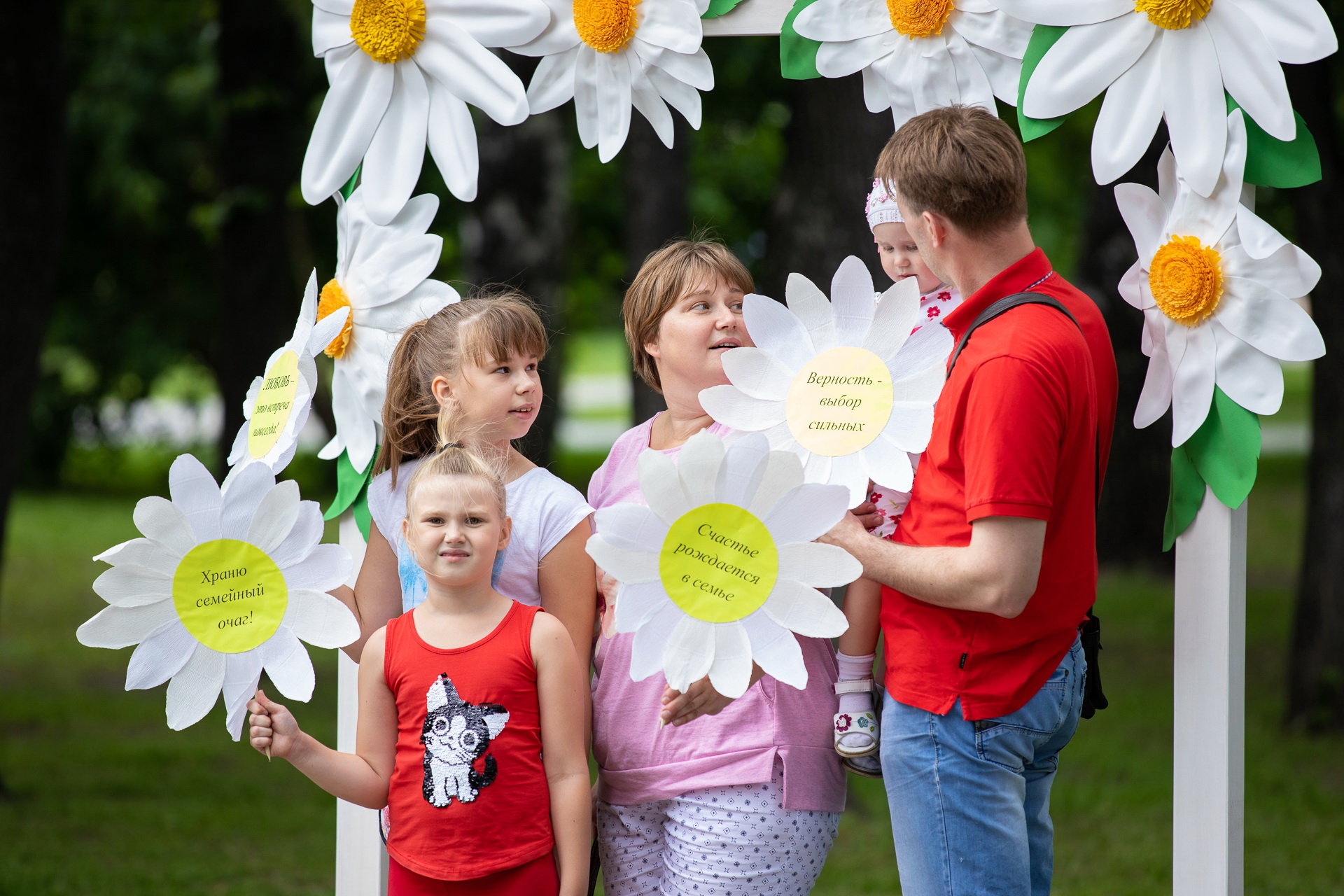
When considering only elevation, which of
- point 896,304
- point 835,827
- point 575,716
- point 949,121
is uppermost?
point 949,121

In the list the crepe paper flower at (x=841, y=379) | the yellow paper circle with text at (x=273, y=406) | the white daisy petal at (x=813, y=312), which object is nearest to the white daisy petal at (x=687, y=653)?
the crepe paper flower at (x=841, y=379)

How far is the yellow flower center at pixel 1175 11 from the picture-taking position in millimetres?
2156

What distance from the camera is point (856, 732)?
2197mm

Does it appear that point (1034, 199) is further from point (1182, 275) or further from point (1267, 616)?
point (1182, 275)

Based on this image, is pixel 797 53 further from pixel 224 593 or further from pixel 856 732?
pixel 224 593

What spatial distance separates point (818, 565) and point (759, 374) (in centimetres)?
38

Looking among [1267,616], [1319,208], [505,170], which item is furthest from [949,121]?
[1267,616]

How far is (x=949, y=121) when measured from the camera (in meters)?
2.02

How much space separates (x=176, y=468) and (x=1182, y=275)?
1.78m

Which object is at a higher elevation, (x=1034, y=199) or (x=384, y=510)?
(x=1034, y=199)

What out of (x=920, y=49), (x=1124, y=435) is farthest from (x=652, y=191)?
(x=1124, y=435)

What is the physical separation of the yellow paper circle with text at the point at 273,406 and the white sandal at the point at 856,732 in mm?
1177

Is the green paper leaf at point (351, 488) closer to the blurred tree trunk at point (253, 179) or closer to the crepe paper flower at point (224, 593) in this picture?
the crepe paper flower at point (224, 593)

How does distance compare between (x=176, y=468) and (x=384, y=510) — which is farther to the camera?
(x=384, y=510)
